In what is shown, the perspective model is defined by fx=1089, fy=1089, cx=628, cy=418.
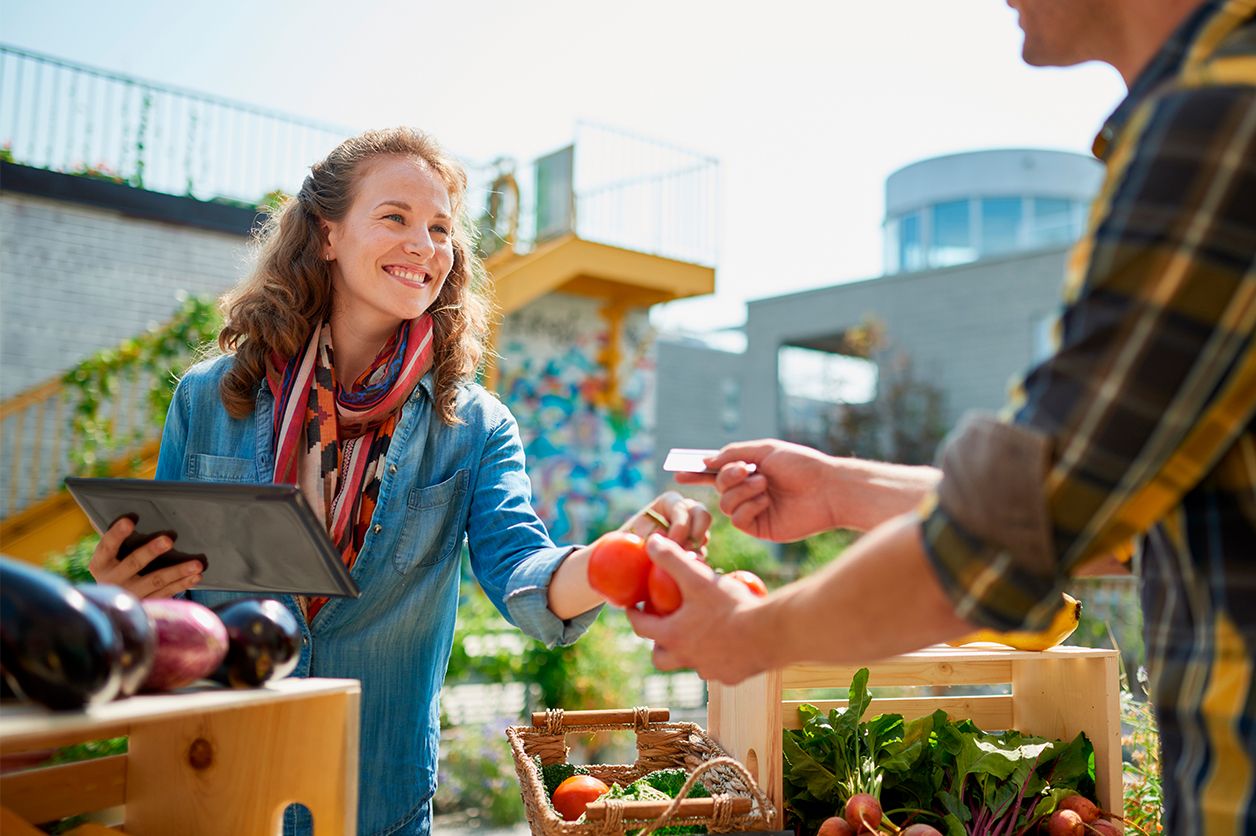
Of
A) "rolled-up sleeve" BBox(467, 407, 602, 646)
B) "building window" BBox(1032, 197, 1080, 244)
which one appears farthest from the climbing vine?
"building window" BBox(1032, 197, 1080, 244)

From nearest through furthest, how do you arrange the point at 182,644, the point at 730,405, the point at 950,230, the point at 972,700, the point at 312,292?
the point at 182,644 → the point at 312,292 → the point at 972,700 → the point at 730,405 → the point at 950,230

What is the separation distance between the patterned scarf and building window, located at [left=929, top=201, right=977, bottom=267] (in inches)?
820

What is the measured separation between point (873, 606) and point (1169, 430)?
0.31 m

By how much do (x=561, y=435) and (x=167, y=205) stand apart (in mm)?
4084

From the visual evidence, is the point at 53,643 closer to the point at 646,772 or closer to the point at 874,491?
the point at 874,491

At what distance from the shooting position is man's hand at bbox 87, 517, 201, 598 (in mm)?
1712

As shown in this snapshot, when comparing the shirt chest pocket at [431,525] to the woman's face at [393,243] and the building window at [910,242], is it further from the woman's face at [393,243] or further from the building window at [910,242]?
the building window at [910,242]

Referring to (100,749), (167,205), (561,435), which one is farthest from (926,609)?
(561,435)

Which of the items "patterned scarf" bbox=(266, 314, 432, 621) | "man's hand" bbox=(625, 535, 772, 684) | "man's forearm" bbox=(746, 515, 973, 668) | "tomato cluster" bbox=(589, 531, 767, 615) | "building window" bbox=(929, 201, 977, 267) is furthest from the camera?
"building window" bbox=(929, 201, 977, 267)

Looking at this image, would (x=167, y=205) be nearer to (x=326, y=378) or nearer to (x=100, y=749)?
(x=100, y=749)

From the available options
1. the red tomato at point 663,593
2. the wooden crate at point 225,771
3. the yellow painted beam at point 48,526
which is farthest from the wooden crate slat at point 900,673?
the yellow painted beam at point 48,526

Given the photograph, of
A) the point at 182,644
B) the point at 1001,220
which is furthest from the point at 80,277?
the point at 1001,220

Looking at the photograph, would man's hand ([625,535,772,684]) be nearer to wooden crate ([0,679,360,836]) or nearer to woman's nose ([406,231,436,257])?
wooden crate ([0,679,360,836])

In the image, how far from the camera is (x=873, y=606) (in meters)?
1.07
